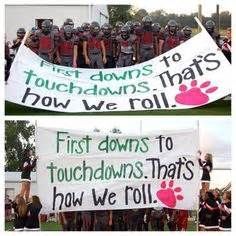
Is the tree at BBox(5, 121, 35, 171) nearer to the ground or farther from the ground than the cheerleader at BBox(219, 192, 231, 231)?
farther from the ground

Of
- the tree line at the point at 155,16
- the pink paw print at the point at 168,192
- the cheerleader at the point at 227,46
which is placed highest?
the tree line at the point at 155,16

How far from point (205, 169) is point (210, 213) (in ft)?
1.09

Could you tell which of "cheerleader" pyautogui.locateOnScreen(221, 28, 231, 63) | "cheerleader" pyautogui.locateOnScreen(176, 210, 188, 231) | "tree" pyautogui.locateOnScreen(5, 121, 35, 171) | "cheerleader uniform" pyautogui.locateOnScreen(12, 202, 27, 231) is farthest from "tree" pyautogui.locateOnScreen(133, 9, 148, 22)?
"cheerleader uniform" pyautogui.locateOnScreen(12, 202, 27, 231)

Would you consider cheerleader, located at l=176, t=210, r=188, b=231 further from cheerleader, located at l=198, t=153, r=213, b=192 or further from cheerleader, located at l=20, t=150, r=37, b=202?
cheerleader, located at l=20, t=150, r=37, b=202

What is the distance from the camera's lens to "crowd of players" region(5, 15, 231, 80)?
4.10 m

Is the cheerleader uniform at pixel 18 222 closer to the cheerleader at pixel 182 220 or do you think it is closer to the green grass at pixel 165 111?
the green grass at pixel 165 111

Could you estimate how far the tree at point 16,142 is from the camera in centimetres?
407

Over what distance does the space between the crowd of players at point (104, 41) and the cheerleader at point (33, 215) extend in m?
1.04

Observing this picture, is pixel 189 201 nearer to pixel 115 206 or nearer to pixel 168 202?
pixel 168 202

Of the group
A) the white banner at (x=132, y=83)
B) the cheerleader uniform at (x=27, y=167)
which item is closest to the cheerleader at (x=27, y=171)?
the cheerleader uniform at (x=27, y=167)

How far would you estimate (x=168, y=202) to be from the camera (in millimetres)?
4020

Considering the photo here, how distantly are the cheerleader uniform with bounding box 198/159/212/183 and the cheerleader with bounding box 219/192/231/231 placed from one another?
6.7 inches
